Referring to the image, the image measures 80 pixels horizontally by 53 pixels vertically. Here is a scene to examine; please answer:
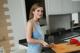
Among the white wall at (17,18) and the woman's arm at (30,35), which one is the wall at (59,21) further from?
the woman's arm at (30,35)

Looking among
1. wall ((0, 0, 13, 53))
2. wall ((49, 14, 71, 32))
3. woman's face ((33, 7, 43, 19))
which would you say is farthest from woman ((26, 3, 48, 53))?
wall ((49, 14, 71, 32))

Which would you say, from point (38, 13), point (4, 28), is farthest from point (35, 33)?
point (4, 28)

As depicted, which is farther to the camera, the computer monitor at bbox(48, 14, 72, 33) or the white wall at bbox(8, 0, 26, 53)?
the computer monitor at bbox(48, 14, 72, 33)

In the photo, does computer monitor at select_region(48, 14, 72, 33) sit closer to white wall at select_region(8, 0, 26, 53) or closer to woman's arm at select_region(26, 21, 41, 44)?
white wall at select_region(8, 0, 26, 53)

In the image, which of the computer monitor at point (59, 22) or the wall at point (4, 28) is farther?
the computer monitor at point (59, 22)

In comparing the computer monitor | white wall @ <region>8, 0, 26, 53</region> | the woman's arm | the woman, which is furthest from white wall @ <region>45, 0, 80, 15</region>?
the woman's arm

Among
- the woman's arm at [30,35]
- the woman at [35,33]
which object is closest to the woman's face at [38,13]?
the woman at [35,33]

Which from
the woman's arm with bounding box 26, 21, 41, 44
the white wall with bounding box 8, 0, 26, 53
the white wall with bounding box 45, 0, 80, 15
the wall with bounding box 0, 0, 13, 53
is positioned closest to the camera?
the woman's arm with bounding box 26, 21, 41, 44

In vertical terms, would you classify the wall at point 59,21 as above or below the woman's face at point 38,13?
below

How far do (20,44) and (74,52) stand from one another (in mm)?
1410

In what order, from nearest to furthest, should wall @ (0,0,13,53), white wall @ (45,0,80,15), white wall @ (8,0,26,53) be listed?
wall @ (0,0,13,53) < white wall @ (8,0,26,53) < white wall @ (45,0,80,15)

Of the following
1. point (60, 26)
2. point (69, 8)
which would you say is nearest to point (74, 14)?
point (69, 8)

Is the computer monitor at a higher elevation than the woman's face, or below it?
below

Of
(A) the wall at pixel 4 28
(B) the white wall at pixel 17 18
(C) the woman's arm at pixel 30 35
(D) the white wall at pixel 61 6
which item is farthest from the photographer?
(D) the white wall at pixel 61 6
